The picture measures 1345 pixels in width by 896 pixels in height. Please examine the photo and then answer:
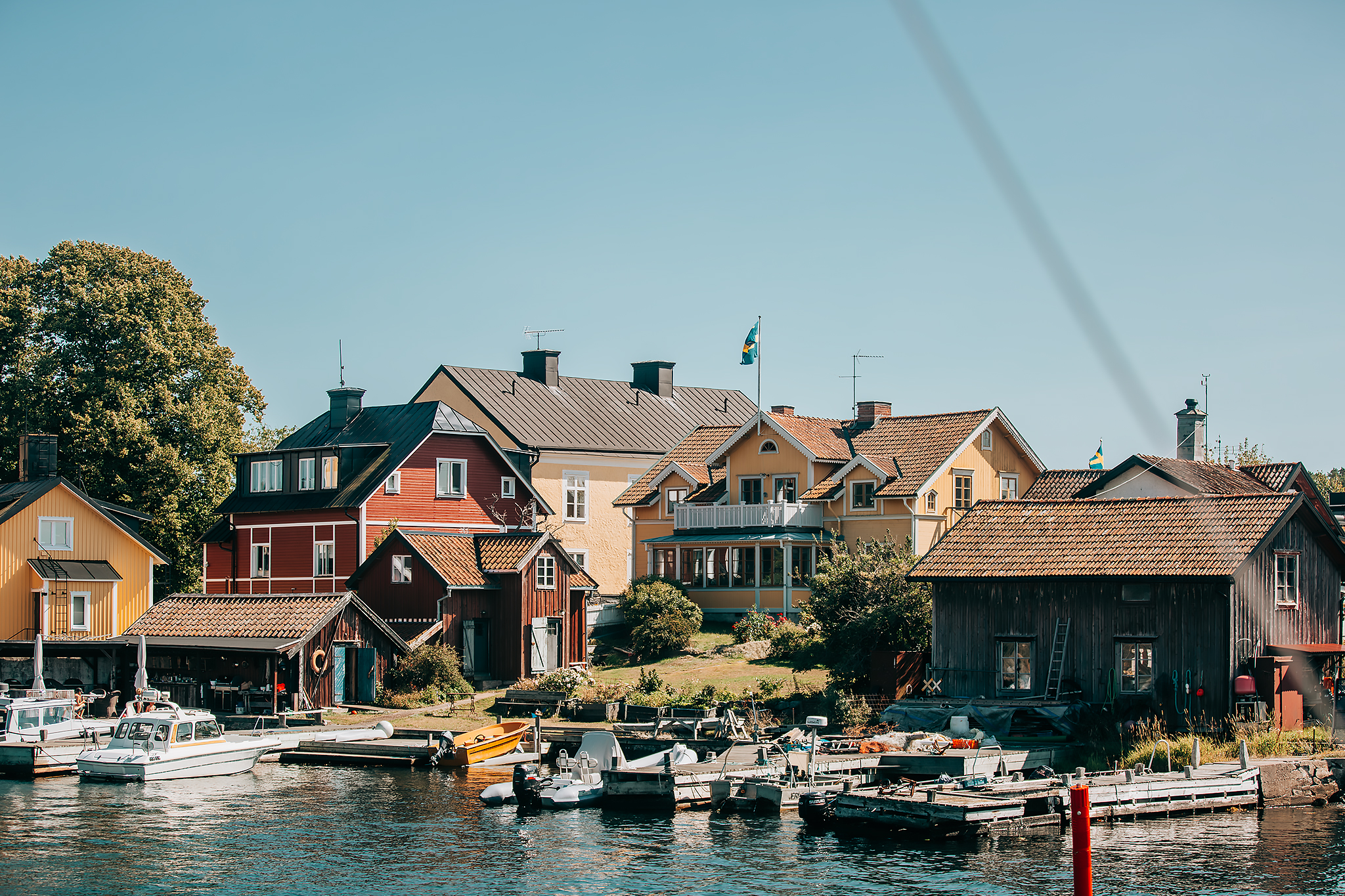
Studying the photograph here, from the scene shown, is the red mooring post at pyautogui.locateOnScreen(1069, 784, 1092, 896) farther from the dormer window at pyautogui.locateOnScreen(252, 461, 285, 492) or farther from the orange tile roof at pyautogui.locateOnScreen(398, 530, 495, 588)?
the dormer window at pyautogui.locateOnScreen(252, 461, 285, 492)

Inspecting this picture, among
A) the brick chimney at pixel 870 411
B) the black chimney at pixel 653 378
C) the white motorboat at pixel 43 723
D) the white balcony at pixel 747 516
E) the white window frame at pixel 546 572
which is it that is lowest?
the white motorboat at pixel 43 723

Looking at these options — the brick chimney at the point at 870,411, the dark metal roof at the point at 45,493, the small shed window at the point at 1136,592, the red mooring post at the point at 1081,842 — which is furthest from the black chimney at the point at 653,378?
the red mooring post at the point at 1081,842

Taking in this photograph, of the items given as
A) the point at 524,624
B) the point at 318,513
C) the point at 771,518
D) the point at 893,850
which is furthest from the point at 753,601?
the point at 893,850

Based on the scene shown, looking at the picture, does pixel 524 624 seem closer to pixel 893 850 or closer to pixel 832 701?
pixel 832 701

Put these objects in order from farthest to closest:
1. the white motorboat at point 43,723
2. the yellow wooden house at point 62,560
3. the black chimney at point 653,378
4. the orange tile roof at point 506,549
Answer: the black chimney at point 653,378, the yellow wooden house at point 62,560, the orange tile roof at point 506,549, the white motorboat at point 43,723

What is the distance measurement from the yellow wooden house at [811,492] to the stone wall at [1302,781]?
2409 cm

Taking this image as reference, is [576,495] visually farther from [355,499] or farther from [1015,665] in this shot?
[1015,665]

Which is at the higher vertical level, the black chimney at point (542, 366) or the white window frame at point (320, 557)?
the black chimney at point (542, 366)

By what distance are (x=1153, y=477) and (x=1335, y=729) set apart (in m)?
12.6

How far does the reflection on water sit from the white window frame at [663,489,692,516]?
104 ft

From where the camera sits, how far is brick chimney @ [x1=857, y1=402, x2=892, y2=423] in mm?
66062

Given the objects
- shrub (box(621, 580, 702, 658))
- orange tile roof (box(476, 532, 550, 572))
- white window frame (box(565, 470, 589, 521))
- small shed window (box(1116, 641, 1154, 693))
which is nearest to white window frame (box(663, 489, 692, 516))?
white window frame (box(565, 470, 589, 521))

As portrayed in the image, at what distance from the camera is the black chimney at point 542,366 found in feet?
244

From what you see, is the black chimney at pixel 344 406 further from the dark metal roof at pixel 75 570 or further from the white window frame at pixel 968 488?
the white window frame at pixel 968 488
